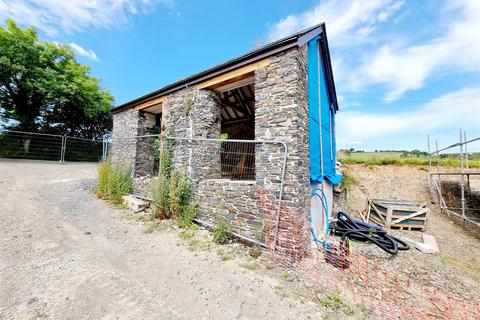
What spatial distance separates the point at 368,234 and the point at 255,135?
420 centimetres

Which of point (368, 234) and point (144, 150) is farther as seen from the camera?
point (144, 150)

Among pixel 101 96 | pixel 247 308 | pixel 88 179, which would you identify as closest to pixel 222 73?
pixel 247 308

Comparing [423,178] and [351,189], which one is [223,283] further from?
[423,178]

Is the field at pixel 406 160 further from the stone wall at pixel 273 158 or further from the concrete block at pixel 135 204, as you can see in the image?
the concrete block at pixel 135 204

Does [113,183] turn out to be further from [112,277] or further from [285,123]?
[285,123]

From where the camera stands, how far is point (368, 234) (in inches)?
196

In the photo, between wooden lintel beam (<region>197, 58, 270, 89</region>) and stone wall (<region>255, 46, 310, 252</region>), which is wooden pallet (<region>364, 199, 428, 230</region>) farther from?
wooden lintel beam (<region>197, 58, 270, 89</region>)

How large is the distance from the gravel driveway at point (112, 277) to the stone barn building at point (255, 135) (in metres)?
1.22

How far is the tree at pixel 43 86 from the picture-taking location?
11.1m

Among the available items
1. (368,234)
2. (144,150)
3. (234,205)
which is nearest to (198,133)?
(234,205)

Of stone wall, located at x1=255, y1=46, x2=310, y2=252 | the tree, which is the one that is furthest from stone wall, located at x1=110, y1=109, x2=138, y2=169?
the tree

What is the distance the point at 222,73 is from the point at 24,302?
16.4 feet

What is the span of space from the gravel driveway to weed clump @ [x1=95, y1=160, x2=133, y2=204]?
4.54ft

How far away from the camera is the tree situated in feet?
36.6
